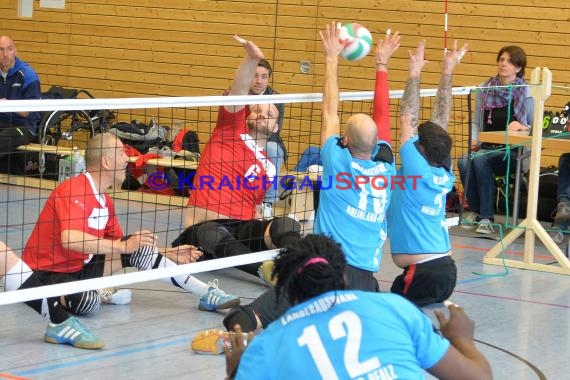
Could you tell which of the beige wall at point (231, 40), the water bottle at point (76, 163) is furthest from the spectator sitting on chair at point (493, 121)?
the water bottle at point (76, 163)

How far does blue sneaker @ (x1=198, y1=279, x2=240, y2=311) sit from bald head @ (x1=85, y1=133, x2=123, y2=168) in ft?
3.83

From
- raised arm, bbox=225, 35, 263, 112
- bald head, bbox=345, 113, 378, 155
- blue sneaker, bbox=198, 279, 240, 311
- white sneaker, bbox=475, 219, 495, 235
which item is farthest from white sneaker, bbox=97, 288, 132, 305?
white sneaker, bbox=475, 219, 495, 235

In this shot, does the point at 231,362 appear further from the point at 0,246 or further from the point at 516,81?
the point at 516,81

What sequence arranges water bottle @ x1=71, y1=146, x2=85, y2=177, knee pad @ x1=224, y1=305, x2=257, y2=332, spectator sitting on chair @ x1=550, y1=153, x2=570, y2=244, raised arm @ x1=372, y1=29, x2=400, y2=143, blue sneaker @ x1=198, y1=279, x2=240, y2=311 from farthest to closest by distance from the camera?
water bottle @ x1=71, y1=146, x2=85, y2=177 < spectator sitting on chair @ x1=550, y1=153, x2=570, y2=244 < blue sneaker @ x1=198, y1=279, x2=240, y2=311 < raised arm @ x1=372, y1=29, x2=400, y2=143 < knee pad @ x1=224, y1=305, x2=257, y2=332

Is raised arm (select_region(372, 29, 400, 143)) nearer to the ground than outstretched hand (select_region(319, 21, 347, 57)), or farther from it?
nearer to the ground

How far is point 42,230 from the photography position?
6.00 metres

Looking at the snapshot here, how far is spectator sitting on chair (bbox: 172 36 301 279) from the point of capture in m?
7.06

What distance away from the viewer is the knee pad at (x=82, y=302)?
615cm

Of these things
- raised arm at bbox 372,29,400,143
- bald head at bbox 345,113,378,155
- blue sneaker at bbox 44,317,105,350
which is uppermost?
raised arm at bbox 372,29,400,143

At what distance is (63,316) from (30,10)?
955cm

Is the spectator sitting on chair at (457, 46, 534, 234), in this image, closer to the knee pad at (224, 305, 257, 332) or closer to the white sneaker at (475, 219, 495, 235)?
the white sneaker at (475, 219, 495, 235)

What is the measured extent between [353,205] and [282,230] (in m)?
1.39

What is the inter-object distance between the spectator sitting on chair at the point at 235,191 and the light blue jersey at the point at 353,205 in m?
1.24

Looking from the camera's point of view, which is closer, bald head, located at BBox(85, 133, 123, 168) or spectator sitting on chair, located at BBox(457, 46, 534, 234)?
bald head, located at BBox(85, 133, 123, 168)
